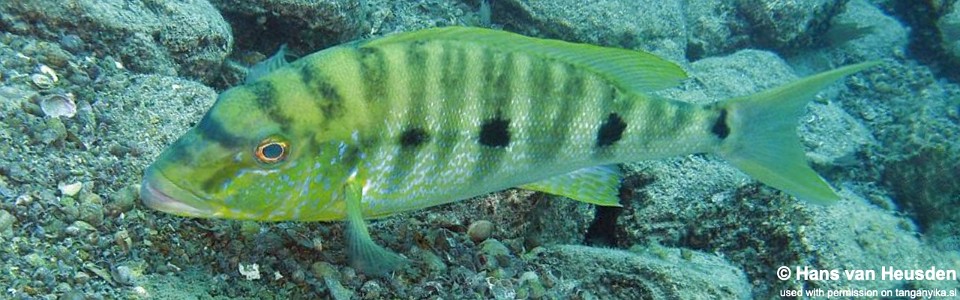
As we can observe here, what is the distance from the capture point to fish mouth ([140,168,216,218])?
2164 mm

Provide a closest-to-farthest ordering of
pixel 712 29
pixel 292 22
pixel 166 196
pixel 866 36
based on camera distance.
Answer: pixel 166 196 → pixel 292 22 → pixel 712 29 → pixel 866 36

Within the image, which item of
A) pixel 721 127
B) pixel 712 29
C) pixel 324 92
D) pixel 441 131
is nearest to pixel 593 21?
pixel 712 29

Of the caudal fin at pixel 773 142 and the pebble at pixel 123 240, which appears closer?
the pebble at pixel 123 240

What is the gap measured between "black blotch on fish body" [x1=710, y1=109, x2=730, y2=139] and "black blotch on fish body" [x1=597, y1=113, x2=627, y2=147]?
0.52 metres

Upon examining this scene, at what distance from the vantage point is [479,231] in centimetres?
365

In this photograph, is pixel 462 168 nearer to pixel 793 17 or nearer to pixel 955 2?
pixel 793 17

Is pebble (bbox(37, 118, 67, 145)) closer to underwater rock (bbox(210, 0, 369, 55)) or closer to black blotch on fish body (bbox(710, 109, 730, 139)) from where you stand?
underwater rock (bbox(210, 0, 369, 55))

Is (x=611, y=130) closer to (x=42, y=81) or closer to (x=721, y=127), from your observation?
(x=721, y=127)

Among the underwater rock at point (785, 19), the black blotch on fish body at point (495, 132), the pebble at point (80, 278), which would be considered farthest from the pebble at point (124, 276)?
the underwater rock at point (785, 19)

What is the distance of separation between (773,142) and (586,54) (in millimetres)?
1101

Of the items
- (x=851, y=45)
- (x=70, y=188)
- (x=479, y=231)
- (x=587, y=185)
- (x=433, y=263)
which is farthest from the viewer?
(x=851, y=45)

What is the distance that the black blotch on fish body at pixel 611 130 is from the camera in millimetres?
2812

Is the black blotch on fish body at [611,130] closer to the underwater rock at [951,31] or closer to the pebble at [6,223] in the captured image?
the pebble at [6,223]

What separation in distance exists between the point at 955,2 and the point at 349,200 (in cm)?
1128
